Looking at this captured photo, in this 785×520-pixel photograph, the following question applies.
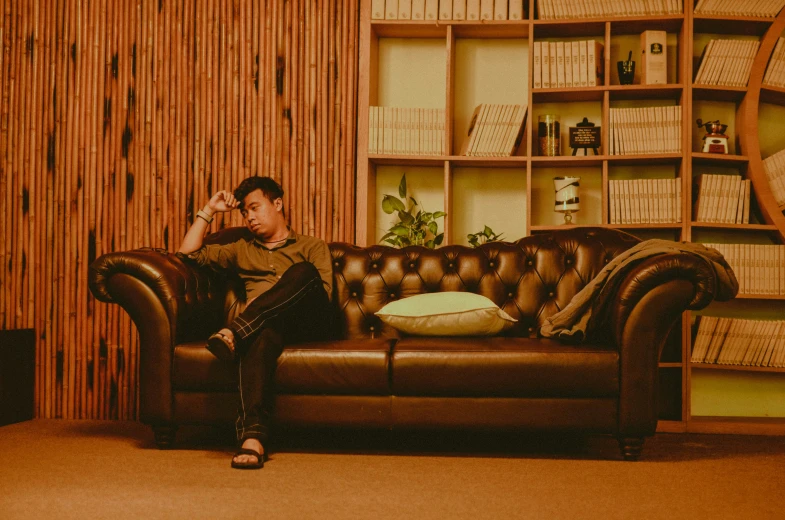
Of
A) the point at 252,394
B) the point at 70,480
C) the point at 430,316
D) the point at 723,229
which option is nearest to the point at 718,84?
the point at 723,229

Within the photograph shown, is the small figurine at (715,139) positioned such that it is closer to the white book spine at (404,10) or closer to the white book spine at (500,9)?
the white book spine at (500,9)

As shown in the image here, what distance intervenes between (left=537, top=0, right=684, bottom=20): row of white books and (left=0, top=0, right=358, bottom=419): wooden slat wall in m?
1.03

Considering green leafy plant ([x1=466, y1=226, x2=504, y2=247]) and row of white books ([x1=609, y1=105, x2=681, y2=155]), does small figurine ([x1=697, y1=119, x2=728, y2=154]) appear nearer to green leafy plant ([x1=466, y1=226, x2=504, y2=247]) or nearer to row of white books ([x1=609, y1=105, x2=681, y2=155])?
row of white books ([x1=609, y1=105, x2=681, y2=155])

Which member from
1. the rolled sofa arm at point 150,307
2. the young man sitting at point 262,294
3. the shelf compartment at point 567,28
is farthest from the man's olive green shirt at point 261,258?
the shelf compartment at point 567,28

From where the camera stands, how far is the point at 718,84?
3.47 meters

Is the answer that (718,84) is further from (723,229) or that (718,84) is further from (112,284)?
(112,284)

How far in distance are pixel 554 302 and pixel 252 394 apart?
4.50 ft

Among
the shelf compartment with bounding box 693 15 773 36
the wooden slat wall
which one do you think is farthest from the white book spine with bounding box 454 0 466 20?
the shelf compartment with bounding box 693 15 773 36

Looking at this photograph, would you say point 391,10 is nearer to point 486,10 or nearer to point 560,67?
point 486,10

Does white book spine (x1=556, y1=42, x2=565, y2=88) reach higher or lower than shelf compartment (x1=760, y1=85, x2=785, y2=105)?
higher

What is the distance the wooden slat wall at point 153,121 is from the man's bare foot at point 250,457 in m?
1.48

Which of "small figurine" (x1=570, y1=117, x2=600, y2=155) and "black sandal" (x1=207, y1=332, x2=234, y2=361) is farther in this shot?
"small figurine" (x1=570, y1=117, x2=600, y2=155)

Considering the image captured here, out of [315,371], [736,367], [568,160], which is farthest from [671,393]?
[315,371]

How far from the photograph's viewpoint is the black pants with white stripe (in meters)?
2.34
